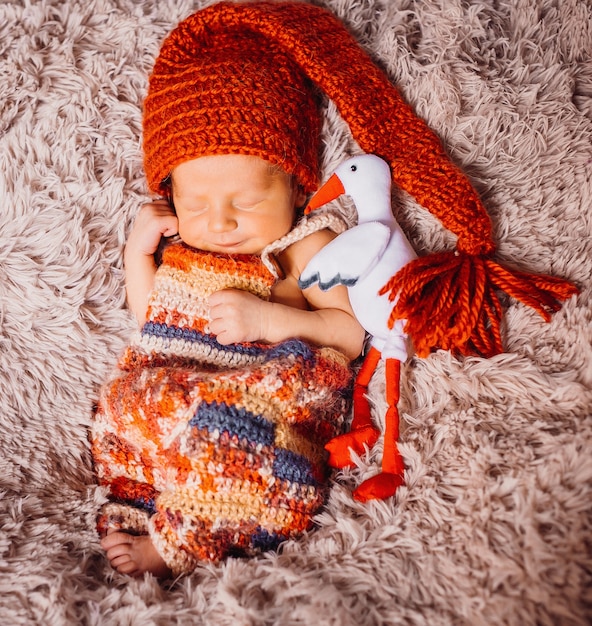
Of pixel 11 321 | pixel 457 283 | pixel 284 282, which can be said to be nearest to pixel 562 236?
pixel 457 283

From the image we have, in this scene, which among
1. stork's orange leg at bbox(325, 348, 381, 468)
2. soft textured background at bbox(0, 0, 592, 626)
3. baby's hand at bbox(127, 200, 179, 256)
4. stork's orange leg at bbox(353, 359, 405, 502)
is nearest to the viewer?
soft textured background at bbox(0, 0, 592, 626)

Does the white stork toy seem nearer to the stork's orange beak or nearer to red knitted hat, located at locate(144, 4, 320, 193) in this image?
the stork's orange beak

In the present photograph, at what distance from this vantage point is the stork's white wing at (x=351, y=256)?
3.30 feet

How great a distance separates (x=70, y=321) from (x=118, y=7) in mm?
681

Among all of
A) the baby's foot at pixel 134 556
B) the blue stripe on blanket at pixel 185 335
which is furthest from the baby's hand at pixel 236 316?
the baby's foot at pixel 134 556

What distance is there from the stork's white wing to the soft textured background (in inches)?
6.7

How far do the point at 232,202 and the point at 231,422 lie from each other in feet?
1.38

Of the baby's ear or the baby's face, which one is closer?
the baby's face

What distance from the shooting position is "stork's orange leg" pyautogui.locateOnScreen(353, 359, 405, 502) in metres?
0.91

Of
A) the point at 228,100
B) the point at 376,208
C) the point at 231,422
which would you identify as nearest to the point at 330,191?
the point at 376,208

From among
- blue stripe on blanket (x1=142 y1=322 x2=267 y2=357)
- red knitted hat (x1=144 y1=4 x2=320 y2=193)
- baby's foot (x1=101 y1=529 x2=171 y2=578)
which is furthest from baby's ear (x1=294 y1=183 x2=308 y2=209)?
baby's foot (x1=101 y1=529 x2=171 y2=578)

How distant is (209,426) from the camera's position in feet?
3.09

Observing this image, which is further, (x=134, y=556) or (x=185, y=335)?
(x=185, y=335)

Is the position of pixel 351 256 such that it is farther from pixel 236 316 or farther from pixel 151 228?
pixel 151 228
